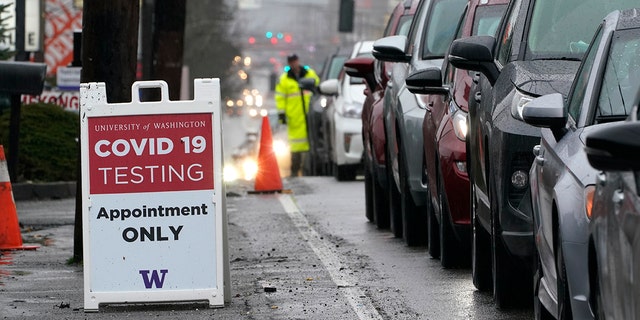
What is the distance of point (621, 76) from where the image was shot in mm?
8070

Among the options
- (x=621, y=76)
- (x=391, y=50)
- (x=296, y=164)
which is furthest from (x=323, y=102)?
(x=621, y=76)

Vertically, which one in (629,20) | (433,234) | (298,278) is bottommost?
(298,278)

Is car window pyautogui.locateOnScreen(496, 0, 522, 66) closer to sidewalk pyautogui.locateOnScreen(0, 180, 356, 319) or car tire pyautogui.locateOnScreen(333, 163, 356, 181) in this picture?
sidewalk pyautogui.locateOnScreen(0, 180, 356, 319)

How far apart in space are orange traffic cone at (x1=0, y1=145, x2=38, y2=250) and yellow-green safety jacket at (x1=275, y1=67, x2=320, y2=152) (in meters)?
16.0

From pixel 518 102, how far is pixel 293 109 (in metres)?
21.3

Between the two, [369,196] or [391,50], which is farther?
[369,196]

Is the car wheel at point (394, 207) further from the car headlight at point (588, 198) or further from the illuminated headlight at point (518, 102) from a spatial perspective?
the car headlight at point (588, 198)

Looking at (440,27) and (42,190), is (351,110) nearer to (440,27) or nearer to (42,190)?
(42,190)

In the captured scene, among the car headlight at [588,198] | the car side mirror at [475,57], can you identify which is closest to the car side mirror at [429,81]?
the car side mirror at [475,57]

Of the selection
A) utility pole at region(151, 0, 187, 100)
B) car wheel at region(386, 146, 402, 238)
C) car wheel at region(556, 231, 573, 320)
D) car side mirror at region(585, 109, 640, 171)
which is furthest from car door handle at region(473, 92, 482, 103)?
utility pole at region(151, 0, 187, 100)

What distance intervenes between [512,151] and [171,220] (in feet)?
6.85

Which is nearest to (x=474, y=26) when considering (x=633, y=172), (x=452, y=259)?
(x=452, y=259)

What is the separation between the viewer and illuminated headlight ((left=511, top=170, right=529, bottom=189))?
943 cm

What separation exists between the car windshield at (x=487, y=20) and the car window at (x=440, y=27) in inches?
59.5
